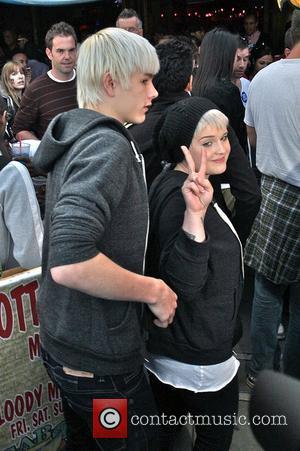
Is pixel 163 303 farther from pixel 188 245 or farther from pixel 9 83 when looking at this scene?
pixel 9 83

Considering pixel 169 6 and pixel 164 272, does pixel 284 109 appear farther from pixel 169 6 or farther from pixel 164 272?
pixel 169 6

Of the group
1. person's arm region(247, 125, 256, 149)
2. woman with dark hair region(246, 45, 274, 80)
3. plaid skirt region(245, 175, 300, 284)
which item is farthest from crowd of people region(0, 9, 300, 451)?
woman with dark hair region(246, 45, 274, 80)

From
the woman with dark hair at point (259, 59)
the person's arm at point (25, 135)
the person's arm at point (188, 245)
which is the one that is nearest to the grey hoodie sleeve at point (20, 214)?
the person's arm at point (188, 245)

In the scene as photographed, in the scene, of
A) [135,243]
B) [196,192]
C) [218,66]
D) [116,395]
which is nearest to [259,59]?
[218,66]

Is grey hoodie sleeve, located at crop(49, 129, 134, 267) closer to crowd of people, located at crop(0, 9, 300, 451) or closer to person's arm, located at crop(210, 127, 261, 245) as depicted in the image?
crowd of people, located at crop(0, 9, 300, 451)

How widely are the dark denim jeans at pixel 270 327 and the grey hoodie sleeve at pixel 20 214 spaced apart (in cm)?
124

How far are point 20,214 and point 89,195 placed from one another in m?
0.77

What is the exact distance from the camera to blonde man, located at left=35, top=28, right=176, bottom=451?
1.32 meters

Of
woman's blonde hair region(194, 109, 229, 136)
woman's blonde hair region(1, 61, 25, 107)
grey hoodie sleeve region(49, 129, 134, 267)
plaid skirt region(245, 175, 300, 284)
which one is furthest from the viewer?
woman's blonde hair region(1, 61, 25, 107)

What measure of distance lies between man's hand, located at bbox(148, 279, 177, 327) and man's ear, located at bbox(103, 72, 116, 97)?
1.73 feet

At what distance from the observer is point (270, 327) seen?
2771 millimetres

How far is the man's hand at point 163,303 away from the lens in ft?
4.79

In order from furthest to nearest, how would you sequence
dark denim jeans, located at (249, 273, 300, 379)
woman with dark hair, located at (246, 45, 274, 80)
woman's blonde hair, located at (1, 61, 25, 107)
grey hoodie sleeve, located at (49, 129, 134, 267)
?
woman with dark hair, located at (246, 45, 274, 80)
woman's blonde hair, located at (1, 61, 25, 107)
dark denim jeans, located at (249, 273, 300, 379)
grey hoodie sleeve, located at (49, 129, 134, 267)

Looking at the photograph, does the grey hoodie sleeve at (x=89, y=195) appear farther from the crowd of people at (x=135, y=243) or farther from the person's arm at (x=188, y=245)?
the person's arm at (x=188, y=245)
